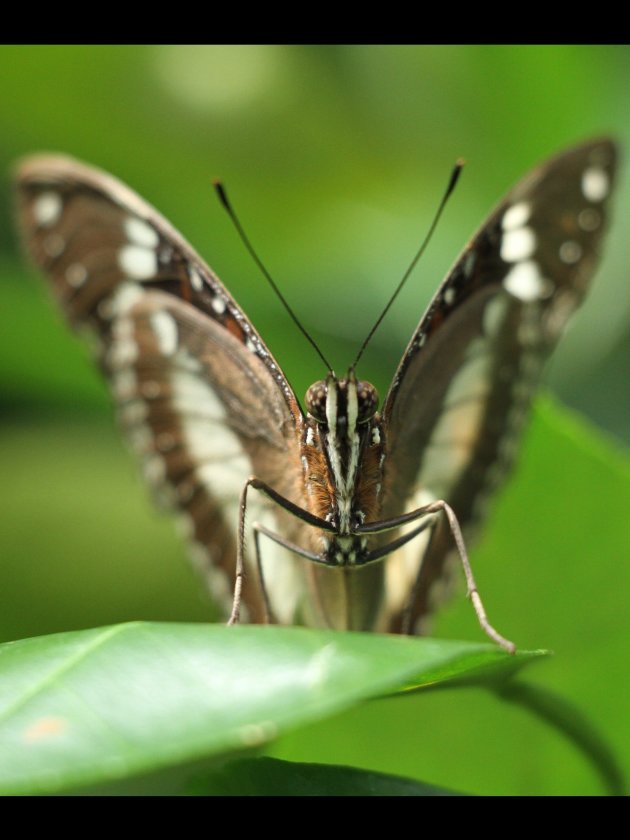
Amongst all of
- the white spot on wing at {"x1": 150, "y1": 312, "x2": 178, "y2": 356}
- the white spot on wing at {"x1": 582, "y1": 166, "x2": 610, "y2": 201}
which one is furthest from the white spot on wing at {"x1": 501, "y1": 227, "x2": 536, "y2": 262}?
the white spot on wing at {"x1": 150, "y1": 312, "x2": 178, "y2": 356}

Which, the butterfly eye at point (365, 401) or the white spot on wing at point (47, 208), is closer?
the butterfly eye at point (365, 401)

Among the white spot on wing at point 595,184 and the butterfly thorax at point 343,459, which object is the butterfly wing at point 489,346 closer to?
the white spot on wing at point 595,184

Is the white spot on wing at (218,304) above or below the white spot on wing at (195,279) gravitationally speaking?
below

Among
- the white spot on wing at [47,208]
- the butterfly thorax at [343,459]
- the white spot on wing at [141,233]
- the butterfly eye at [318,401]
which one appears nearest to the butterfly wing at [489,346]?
the butterfly thorax at [343,459]

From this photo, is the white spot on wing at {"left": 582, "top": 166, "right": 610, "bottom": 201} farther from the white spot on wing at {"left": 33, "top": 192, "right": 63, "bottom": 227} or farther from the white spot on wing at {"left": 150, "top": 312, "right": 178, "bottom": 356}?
the white spot on wing at {"left": 33, "top": 192, "right": 63, "bottom": 227}

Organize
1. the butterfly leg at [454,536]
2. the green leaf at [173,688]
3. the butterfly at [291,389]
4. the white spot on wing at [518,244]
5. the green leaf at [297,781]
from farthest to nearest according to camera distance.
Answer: the white spot on wing at [518,244] < the butterfly at [291,389] < the butterfly leg at [454,536] < the green leaf at [297,781] < the green leaf at [173,688]

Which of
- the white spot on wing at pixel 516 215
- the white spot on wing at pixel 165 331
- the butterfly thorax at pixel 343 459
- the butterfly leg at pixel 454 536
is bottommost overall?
the butterfly leg at pixel 454 536

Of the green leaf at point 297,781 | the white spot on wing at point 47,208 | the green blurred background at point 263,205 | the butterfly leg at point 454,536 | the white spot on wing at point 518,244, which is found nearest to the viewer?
the green leaf at point 297,781
